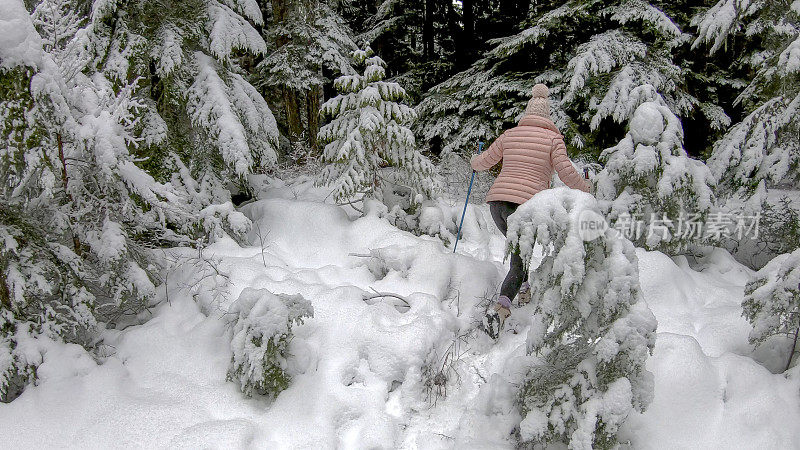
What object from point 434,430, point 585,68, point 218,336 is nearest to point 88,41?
point 218,336

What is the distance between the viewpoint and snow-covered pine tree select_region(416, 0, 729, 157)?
8070 mm

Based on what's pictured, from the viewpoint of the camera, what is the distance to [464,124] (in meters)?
10.6

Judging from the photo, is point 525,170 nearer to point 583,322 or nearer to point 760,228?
point 583,322

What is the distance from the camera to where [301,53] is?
33.1 ft

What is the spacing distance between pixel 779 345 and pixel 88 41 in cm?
699

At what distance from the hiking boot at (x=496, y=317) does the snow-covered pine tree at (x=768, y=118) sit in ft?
13.4

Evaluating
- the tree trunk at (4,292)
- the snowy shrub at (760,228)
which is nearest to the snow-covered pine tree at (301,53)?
the tree trunk at (4,292)

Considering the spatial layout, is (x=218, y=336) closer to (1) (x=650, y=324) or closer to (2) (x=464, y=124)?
(1) (x=650, y=324)

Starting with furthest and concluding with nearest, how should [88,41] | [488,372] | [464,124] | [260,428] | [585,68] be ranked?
[464,124], [585,68], [88,41], [488,372], [260,428]

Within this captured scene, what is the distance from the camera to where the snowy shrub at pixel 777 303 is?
3.05 m

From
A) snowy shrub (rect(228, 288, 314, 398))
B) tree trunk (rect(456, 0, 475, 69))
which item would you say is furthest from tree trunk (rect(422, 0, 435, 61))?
snowy shrub (rect(228, 288, 314, 398))

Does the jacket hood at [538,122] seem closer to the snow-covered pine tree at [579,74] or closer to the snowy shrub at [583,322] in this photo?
the snowy shrub at [583,322]

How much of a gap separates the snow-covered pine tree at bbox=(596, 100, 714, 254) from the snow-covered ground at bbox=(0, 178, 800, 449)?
0.55 m

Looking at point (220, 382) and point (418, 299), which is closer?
point (220, 382)
